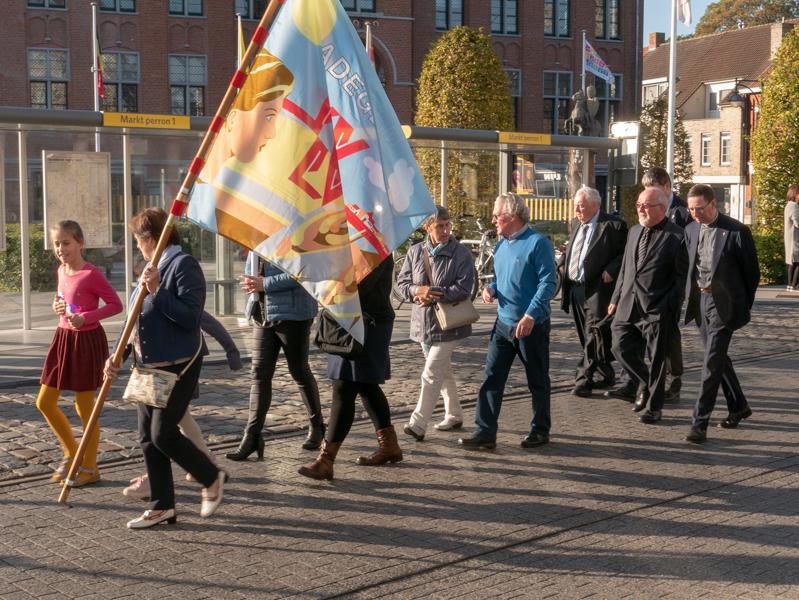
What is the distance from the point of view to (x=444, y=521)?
6223mm

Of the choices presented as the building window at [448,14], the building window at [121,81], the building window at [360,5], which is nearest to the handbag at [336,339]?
the building window at [121,81]

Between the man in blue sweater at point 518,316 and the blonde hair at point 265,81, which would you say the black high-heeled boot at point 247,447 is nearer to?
the man in blue sweater at point 518,316

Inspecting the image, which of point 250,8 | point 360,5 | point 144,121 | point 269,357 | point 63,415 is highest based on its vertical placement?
point 360,5

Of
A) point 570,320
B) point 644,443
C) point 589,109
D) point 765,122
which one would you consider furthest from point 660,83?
point 644,443

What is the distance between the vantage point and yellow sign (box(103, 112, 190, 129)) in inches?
531

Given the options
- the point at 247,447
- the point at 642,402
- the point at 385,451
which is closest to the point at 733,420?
the point at 642,402

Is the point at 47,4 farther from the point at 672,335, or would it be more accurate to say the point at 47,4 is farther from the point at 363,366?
the point at 363,366

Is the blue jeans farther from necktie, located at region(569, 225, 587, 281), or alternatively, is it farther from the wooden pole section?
the wooden pole section

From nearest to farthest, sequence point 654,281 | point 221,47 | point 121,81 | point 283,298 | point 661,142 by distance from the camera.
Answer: point 283,298, point 654,281, point 121,81, point 221,47, point 661,142

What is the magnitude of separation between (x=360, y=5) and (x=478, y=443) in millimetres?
36935

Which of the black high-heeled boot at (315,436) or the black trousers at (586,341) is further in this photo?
the black trousers at (586,341)

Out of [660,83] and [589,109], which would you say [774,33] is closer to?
[660,83]

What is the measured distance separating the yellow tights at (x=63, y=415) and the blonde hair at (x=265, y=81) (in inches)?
90.6

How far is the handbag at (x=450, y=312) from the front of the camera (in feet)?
26.8
